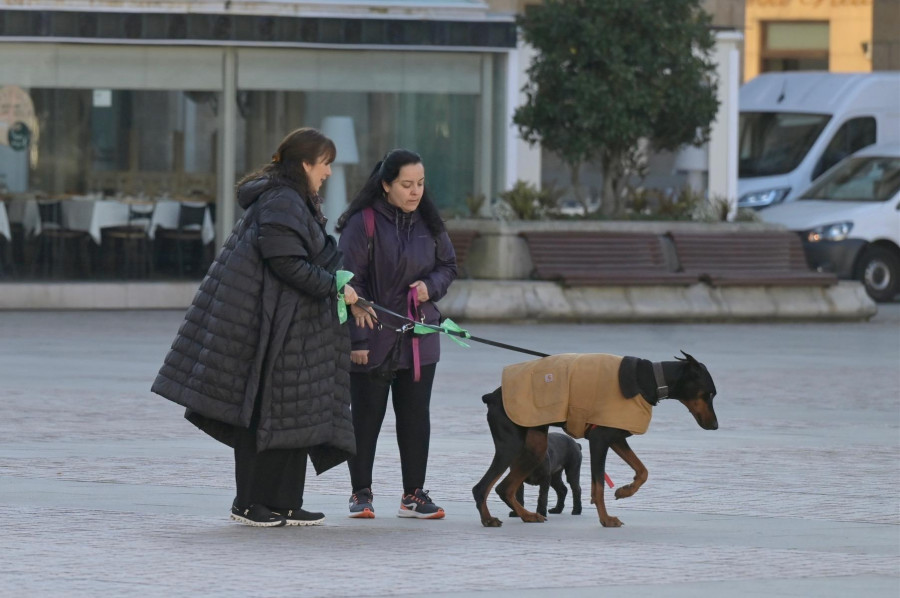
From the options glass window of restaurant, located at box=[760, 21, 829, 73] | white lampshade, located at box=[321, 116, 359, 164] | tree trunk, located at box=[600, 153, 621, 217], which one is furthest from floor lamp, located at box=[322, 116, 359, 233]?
glass window of restaurant, located at box=[760, 21, 829, 73]

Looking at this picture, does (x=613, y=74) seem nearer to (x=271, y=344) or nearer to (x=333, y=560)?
(x=271, y=344)

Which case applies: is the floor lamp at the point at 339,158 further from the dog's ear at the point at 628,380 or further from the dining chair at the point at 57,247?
the dog's ear at the point at 628,380

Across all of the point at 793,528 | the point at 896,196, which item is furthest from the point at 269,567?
the point at 896,196

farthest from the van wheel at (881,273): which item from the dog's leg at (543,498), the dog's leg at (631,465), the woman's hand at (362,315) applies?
the woman's hand at (362,315)

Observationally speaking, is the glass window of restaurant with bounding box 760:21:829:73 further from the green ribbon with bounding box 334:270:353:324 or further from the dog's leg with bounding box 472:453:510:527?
the green ribbon with bounding box 334:270:353:324

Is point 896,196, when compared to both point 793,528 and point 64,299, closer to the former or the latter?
point 64,299

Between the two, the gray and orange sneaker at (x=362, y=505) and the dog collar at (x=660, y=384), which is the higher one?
the dog collar at (x=660, y=384)

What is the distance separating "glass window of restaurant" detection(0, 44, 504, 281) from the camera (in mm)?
22578

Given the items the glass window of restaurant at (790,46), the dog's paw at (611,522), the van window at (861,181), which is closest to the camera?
the dog's paw at (611,522)

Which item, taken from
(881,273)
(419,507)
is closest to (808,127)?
(881,273)

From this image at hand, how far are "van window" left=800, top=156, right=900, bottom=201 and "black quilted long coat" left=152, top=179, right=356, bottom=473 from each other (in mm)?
18784

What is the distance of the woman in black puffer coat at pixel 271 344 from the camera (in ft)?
25.8

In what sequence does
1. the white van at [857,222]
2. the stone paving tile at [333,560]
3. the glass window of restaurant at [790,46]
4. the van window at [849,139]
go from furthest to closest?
the glass window of restaurant at [790,46]
the van window at [849,139]
the white van at [857,222]
the stone paving tile at [333,560]

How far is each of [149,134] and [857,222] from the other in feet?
30.1
